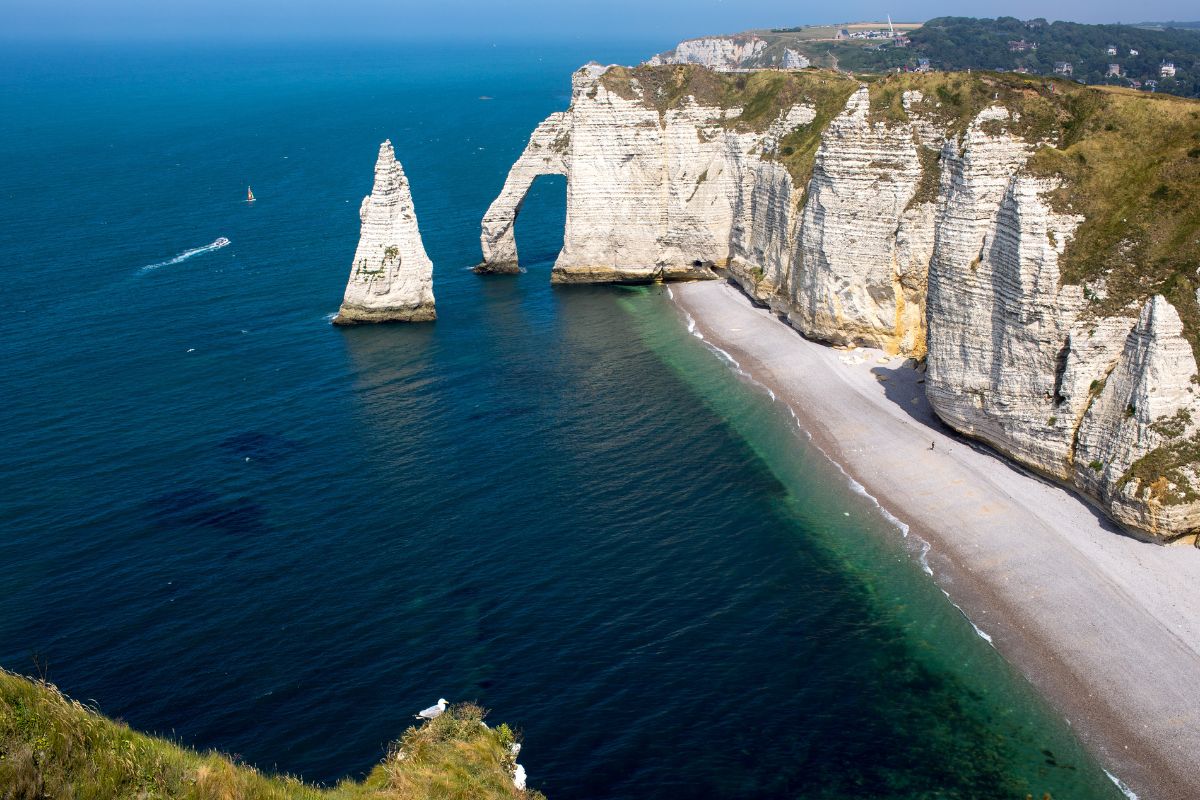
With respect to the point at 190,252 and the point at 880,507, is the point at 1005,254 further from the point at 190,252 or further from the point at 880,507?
the point at 190,252

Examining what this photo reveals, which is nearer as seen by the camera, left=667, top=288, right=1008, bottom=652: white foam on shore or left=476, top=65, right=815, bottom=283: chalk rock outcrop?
left=667, top=288, right=1008, bottom=652: white foam on shore

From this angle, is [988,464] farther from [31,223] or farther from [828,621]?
[31,223]

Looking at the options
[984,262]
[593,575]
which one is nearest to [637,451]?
[593,575]

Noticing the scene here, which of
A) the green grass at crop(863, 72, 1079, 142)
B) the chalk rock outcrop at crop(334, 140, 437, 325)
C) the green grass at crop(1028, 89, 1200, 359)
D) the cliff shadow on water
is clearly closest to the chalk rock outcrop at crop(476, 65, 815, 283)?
the chalk rock outcrop at crop(334, 140, 437, 325)

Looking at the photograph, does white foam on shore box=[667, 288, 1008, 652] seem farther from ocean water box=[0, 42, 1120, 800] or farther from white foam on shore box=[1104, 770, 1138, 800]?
ocean water box=[0, 42, 1120, 800]

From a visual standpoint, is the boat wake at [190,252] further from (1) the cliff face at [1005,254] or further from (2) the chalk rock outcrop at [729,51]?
(2) the chalk rock outcrop at [729,51]

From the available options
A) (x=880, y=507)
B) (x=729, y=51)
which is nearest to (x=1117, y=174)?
(x=880, y=507)
